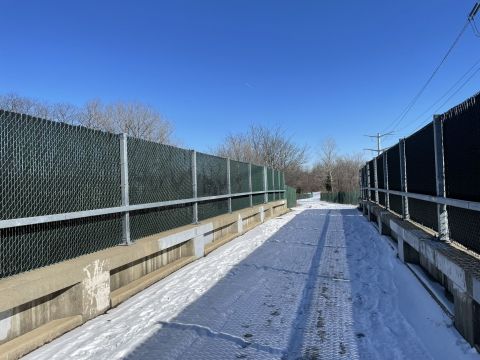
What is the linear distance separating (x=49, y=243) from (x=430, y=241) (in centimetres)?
489

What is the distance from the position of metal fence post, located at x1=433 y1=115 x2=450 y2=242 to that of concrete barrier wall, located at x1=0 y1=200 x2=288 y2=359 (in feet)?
14.3

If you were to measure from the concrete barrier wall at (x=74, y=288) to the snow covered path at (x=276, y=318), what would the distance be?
0.15m

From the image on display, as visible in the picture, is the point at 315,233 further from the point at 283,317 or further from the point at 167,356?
the point at 167,356

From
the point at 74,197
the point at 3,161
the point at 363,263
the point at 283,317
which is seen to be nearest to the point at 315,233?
the point at 363,263

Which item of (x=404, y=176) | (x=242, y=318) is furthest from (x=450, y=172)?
(x=404, y=176)

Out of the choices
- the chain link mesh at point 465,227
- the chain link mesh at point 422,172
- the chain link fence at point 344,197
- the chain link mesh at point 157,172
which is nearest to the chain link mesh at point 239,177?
the chain link mesh at point 157,172

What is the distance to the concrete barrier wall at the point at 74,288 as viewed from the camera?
4.11 m

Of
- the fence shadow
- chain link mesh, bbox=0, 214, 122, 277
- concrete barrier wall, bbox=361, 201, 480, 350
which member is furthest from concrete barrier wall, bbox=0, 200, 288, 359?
concrete barrier wall, bbox=361, 201, 480, 350

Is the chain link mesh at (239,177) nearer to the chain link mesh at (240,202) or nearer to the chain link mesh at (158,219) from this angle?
the chain link mesh at (240,202)

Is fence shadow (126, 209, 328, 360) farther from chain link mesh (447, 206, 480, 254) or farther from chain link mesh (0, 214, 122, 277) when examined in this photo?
chain link mesh (447, 206, 480, 254)

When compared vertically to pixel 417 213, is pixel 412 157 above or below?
above

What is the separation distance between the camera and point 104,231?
6078mm

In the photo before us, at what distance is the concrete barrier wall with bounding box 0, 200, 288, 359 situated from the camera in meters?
4.11

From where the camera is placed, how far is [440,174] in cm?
571
